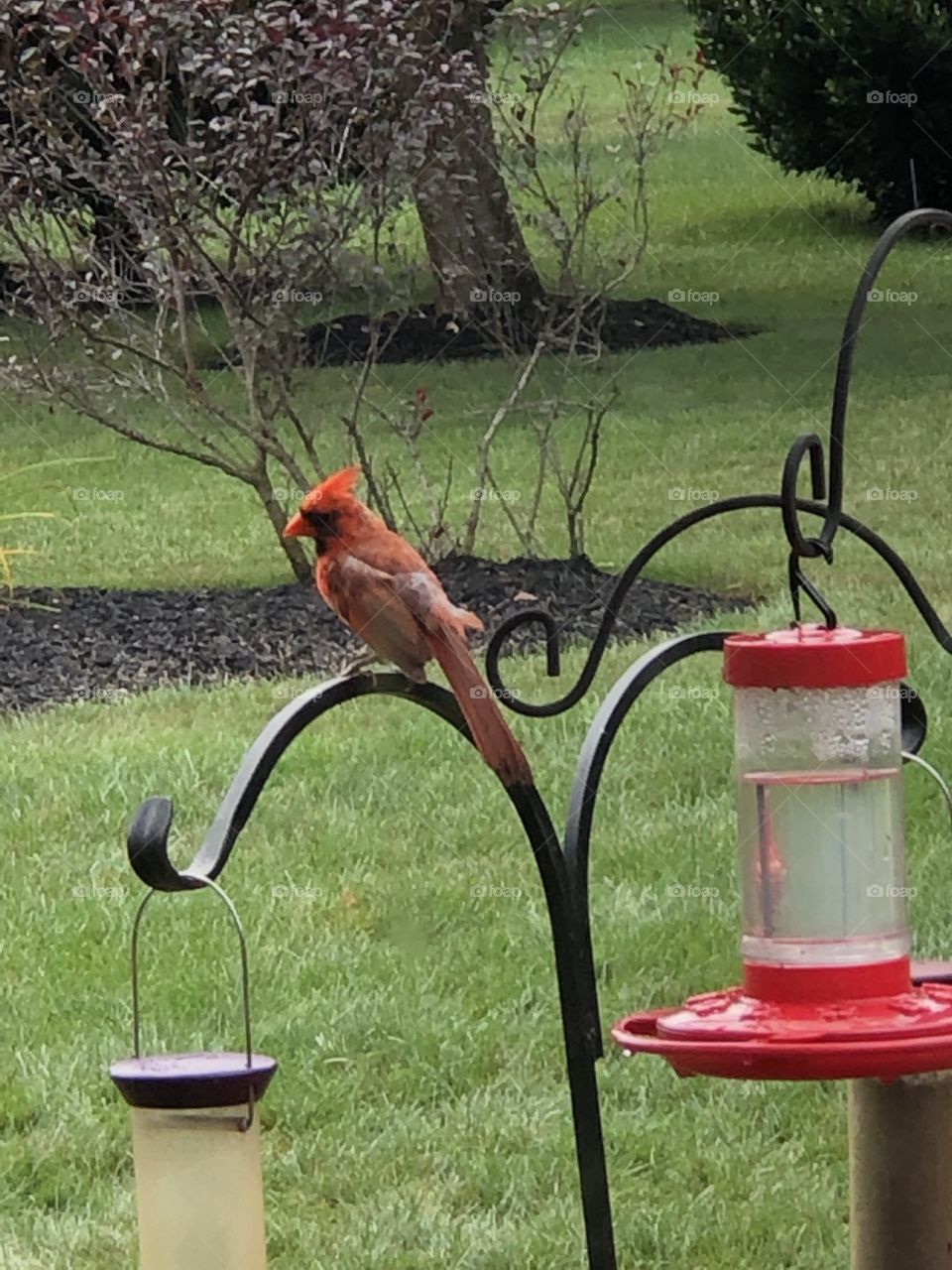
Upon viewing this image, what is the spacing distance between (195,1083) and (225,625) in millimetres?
4701

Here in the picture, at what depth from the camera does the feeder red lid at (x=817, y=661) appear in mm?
1560

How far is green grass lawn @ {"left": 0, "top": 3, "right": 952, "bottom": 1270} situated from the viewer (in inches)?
124

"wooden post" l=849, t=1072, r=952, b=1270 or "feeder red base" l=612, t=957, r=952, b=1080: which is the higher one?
"feeder red base" l=612, t=957, r=952, b=1080

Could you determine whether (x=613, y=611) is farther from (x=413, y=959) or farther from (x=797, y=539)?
(x=413, y=959)

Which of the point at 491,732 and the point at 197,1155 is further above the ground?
the point at 491,732

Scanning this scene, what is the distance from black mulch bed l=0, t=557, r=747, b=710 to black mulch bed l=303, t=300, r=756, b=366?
269 cm

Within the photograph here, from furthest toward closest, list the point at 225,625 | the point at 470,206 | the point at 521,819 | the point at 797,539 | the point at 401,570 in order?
the point at 470,206 → the point at 225,625 → the point at 401,570 → the point at 521,819 → the point at 797,539

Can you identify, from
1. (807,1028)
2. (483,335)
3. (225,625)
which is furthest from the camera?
(483,335)

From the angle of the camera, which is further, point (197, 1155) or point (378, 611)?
point (378, 611)

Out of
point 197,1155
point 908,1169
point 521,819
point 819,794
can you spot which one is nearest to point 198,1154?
point 197,1155

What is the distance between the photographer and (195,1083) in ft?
5.00

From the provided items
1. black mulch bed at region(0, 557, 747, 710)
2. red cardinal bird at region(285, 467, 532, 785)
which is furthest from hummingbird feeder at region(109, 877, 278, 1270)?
black mulch bed at region(0, 557, 747, 710)

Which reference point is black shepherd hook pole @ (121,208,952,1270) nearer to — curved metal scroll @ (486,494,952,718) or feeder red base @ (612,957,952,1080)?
curved metal scroll @ (486,494,952,718)

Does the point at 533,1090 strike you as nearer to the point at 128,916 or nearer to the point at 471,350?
the point at 128,916
